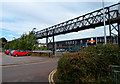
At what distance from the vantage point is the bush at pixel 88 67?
18.6 feet

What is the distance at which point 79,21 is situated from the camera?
89.2 ft

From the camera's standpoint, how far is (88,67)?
228 inches

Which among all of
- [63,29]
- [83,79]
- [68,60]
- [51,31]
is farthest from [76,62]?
[51,31]

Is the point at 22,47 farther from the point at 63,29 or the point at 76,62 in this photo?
the point at 76,62

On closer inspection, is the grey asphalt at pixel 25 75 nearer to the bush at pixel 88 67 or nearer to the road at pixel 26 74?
the road at pixel 26 74

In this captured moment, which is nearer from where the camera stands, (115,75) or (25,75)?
(115,75)

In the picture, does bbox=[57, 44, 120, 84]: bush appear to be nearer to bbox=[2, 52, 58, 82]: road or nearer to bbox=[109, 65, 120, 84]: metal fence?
bbox=[109, 65, 120, 84]: metal fence

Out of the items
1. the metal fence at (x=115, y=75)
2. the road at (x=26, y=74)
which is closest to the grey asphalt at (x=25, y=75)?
the road at (x=26, y=74)

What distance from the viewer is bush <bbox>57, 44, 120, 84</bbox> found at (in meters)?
5.68

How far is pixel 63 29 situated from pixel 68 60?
26731mm

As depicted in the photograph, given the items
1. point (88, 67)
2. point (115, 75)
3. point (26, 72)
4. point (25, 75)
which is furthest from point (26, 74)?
point (115, 75)

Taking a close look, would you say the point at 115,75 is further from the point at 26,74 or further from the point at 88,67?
the point at 26,74

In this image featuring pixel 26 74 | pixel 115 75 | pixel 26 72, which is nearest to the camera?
pixel 115 75

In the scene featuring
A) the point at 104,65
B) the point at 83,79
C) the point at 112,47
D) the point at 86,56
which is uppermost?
the point at 112,47
